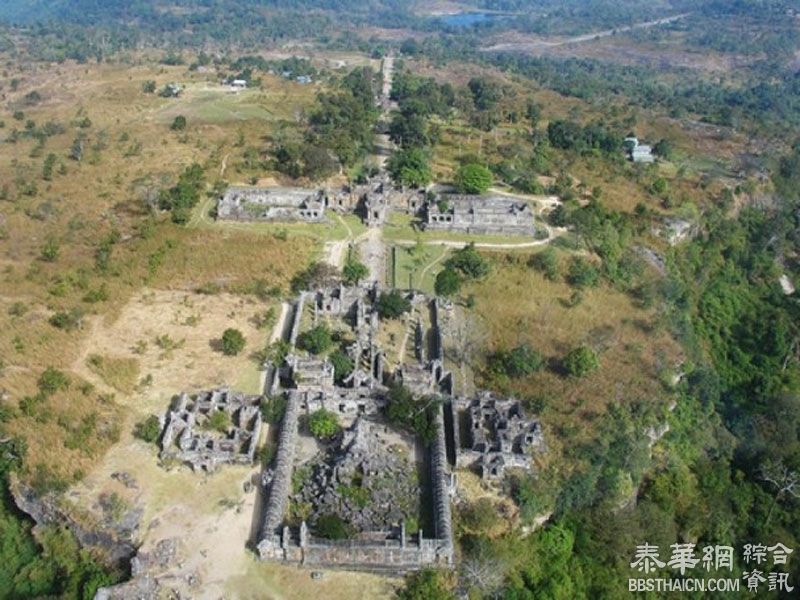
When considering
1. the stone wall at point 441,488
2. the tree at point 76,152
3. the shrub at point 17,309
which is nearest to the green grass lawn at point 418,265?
the stone wall at point 441,488

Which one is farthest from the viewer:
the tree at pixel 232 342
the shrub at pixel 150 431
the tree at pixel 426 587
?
the tree at pixel 232 342

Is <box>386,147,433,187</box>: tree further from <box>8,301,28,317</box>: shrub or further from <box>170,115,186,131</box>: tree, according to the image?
<box>8,301,28,317</box>: shrub

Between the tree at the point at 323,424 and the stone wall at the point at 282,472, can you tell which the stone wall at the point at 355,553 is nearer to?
the stone wall at the point at 282,472

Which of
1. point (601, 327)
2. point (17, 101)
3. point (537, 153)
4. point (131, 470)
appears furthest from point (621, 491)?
point (17, 101)

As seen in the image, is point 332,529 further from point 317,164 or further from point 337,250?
point 317,164

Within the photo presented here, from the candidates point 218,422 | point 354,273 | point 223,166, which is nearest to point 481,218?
point 354,273

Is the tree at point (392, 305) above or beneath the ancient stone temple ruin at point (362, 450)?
above
